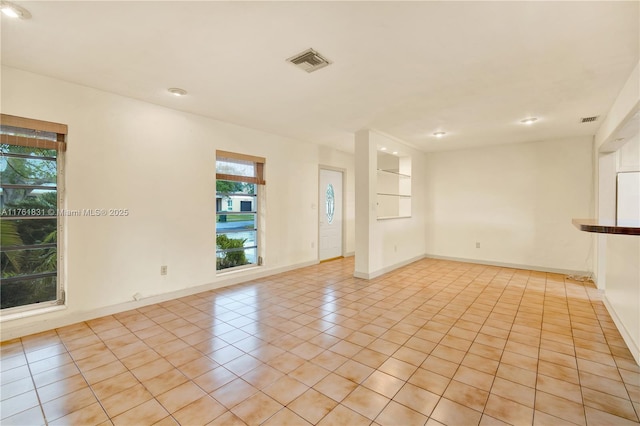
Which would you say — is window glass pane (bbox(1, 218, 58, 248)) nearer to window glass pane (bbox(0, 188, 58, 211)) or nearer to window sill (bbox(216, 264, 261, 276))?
window glass pane (bbox(0, 188, 58, 211))

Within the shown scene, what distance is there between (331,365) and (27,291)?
3256mm

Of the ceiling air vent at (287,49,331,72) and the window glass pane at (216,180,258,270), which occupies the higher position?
the ceiling air vent at (287,49,331,72)

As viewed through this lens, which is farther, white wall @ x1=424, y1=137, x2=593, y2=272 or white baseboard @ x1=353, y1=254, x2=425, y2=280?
white wall @ x1=424, y1=137, x2=593, y2=272

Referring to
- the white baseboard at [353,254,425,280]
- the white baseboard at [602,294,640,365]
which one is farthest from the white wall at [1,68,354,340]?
the white baseboard at [602,294,640,365]

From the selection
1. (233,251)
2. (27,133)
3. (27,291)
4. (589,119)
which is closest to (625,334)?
(589,119)

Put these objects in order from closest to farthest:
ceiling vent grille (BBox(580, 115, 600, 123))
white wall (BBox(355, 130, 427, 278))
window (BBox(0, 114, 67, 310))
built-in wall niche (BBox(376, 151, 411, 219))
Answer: window (BBox(0, 114, 67, 310)), ceiling vent grille (BBox(580, 115, 600, 123)), white wall (BBox(355, 130, 427, 278)), built-in wall niche (BBox(376, 151, 411, 219))

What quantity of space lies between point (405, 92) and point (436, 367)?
109 inches

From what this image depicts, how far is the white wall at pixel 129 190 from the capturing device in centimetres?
302

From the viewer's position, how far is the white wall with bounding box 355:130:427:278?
4.83 meters

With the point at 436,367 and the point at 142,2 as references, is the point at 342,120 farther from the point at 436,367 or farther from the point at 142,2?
the point at 436,367

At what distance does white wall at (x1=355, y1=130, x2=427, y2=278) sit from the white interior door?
5.09 ft

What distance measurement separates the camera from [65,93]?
9.92 feet

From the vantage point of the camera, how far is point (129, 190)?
137 inches

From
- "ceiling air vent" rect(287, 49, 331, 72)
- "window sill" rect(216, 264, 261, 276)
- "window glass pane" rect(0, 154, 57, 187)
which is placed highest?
"ceiling air vent" rect(287, 49, 331, 72)
